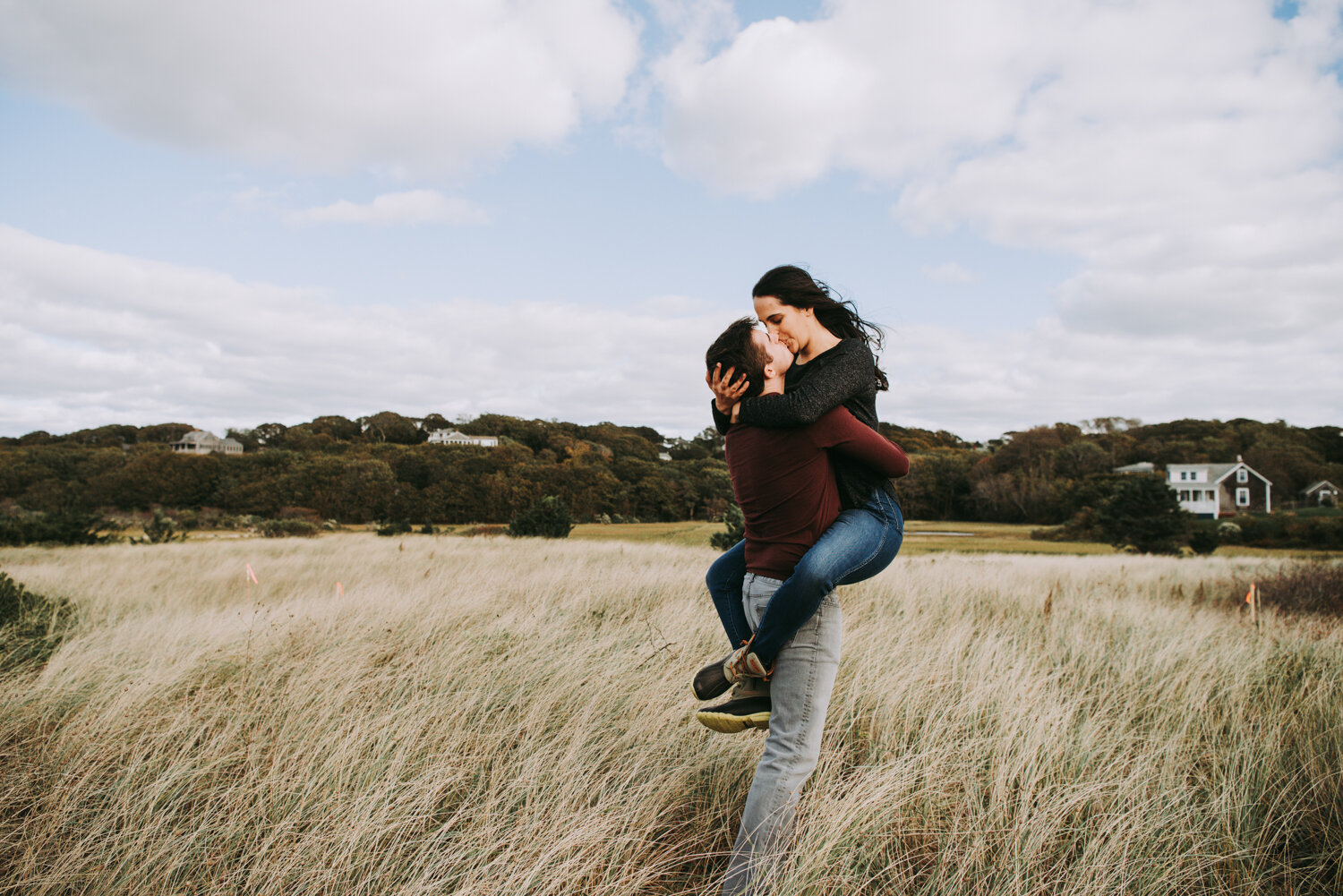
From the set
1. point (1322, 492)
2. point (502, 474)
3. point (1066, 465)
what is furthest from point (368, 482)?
point (1322, 492)

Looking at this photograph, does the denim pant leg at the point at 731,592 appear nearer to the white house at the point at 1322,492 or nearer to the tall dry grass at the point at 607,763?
the tall dry grass at the point at 607,763

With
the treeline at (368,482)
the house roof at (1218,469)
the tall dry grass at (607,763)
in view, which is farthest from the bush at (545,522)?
the house roof at (1218,469)

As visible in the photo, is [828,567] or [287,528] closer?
[828,567]

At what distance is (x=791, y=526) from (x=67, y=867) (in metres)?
2.57

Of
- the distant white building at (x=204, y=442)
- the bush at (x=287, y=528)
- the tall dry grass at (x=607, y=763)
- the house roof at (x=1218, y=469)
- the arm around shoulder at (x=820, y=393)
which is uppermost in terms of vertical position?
the distant white building at (x=204, y=442)

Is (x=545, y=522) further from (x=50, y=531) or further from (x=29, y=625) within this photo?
(x=29, y=625)

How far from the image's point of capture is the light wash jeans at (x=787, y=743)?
5.86 feet

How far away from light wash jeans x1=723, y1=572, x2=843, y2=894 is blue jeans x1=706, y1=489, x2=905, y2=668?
0.24 ft

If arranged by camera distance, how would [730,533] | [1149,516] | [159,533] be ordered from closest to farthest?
1. [730,533]
2. [159,533]
3. [1149,516]

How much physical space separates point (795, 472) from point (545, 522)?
2026 centimetres

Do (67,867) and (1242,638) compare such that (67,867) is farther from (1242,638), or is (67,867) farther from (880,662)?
(1242,638)

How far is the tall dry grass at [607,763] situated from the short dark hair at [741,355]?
151 cm

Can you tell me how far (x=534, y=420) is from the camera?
63.4m

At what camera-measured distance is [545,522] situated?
70.1 ft
